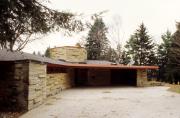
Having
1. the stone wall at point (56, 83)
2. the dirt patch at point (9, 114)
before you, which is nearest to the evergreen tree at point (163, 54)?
the stone wall at point (56, 83)

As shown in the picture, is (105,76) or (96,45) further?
(96,45)

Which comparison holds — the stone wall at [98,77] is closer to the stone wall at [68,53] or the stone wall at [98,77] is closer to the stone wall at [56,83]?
the stone wall at [56,83]

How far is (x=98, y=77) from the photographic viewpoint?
76.9 feet

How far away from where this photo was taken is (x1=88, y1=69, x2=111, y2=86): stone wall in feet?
76.0

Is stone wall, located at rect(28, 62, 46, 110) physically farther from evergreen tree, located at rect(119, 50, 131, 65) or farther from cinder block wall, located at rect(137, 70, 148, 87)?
evergreen tree, located at rect(119, 50, 131, 65)

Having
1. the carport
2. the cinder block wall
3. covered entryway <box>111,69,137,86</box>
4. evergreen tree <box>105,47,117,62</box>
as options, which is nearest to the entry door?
the carport

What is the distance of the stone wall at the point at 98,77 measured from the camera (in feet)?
76.0

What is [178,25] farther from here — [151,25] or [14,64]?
[14,64]

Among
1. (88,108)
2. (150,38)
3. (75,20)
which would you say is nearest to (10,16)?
(75,20)

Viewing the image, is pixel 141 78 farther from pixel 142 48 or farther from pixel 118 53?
pixel 118 53

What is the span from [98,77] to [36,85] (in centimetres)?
1308

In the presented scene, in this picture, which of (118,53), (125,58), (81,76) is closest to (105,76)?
(81,76)

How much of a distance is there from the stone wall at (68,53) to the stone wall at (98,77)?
146 inches

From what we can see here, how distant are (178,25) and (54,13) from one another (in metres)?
28.5
